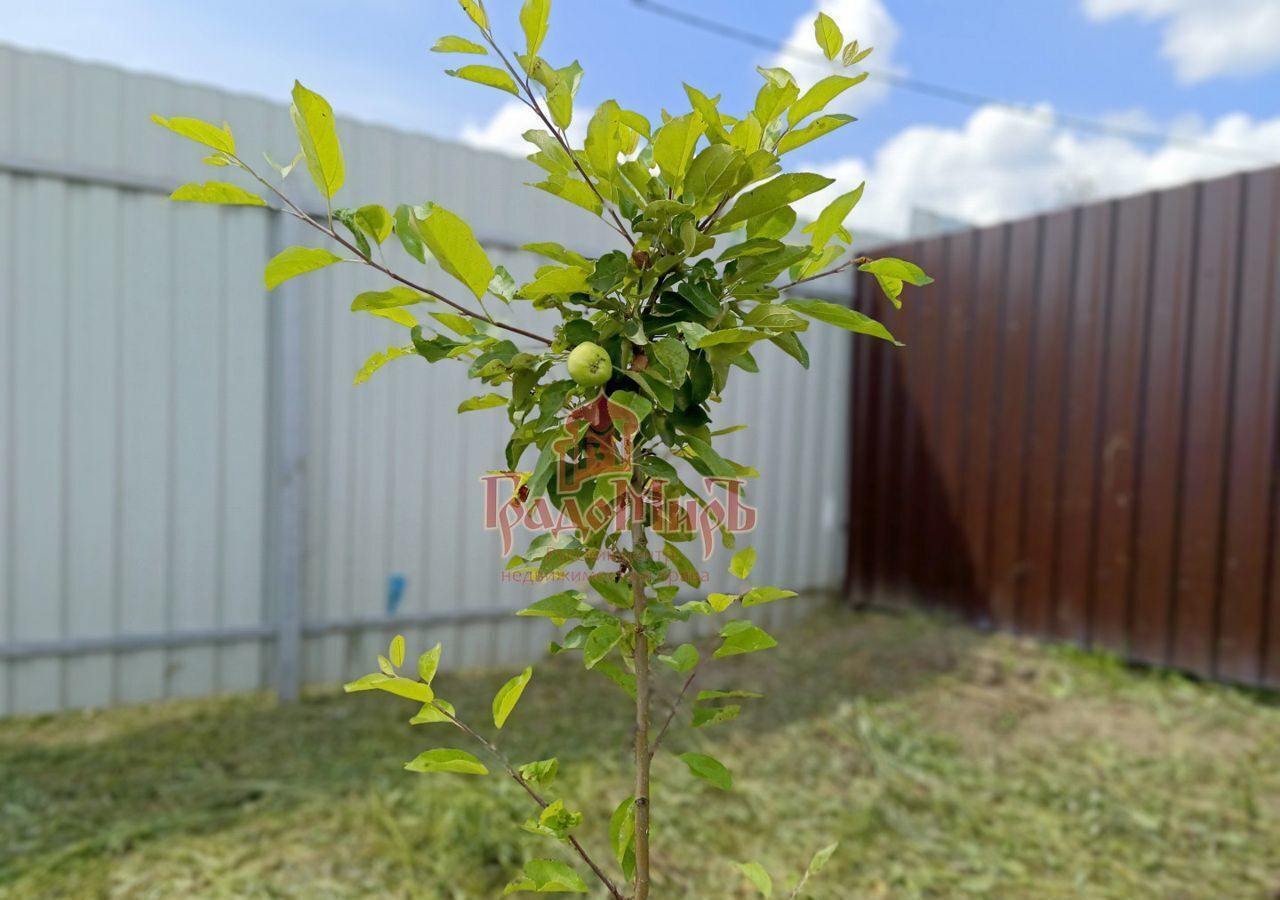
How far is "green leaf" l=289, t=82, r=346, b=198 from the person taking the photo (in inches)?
23.5

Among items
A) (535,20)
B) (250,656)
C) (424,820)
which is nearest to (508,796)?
(424,820)

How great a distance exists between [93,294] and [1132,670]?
3970 mm

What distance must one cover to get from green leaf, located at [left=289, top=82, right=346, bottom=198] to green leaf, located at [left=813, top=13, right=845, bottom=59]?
388 millimetres

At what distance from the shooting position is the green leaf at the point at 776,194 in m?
0.69

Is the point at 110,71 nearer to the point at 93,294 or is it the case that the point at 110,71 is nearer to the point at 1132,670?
the point at 93,294

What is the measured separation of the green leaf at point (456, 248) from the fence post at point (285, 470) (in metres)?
2.42

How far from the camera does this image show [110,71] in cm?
258

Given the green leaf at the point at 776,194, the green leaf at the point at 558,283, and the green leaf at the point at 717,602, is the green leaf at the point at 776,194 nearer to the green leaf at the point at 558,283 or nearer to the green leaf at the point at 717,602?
the green leaf at the point at 558,283

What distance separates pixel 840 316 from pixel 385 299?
38 centimetres

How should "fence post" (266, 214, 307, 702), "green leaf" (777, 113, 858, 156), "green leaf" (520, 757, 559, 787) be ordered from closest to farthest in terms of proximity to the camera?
"green leaf" (777, 113, 858, 156)
"green leaf" (520, 757, 559, 787)
"fence post" (266, 214, 307, 702)

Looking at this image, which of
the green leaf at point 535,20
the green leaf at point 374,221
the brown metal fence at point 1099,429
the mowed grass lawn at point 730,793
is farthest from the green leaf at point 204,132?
the brown metal fence at point 1099,429

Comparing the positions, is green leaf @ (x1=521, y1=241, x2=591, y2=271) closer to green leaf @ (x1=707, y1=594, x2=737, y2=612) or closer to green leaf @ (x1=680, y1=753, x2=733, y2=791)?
green leaf @ (x1=707, y1=594, x2=737, y2=612)

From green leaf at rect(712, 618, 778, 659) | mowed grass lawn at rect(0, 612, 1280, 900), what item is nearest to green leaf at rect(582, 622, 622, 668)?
green leaf at rect(712, 618, 778, 659)

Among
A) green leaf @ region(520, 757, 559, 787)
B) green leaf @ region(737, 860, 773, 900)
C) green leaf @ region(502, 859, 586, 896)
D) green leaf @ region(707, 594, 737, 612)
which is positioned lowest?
green leaf @ region(737, 860, 773, 900)
